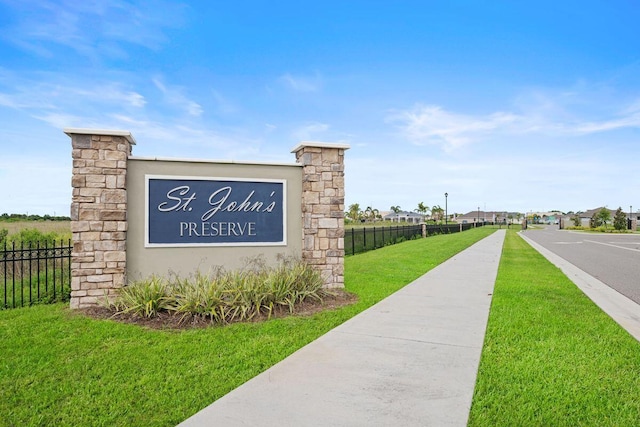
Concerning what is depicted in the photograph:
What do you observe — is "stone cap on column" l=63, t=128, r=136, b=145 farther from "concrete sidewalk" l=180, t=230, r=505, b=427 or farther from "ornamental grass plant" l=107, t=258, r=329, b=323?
"concrete sidewalk" l=180, t=230, r=505, b=427

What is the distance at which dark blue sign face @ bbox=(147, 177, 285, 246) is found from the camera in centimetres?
786

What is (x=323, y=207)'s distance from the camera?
8.72m

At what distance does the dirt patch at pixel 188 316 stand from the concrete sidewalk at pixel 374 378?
88 centimetres

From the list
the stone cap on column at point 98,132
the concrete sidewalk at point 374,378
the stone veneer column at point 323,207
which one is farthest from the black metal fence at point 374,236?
the concrete sidewalk at point 374,378

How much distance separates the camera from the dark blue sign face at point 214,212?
786cm

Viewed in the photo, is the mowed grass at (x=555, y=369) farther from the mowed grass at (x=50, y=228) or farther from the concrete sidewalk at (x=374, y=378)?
the mowed grass at (x=50, y=228)

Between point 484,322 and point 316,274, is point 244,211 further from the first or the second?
point 484,322

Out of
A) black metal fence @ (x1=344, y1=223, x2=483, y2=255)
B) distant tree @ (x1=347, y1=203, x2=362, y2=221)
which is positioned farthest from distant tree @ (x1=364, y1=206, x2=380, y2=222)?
black metal fence @ (x1=344, y1=223, x2=483, y2=255)

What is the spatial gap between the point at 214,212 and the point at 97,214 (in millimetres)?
2016

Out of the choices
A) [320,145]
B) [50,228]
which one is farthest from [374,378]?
[50,228]

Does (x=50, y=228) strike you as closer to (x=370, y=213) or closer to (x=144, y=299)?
(x=144, y=299)

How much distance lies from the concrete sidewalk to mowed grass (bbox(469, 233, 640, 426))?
199 millimetres

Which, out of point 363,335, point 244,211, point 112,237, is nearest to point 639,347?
point 363,335

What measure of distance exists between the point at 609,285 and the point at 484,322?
5933 millimetres
